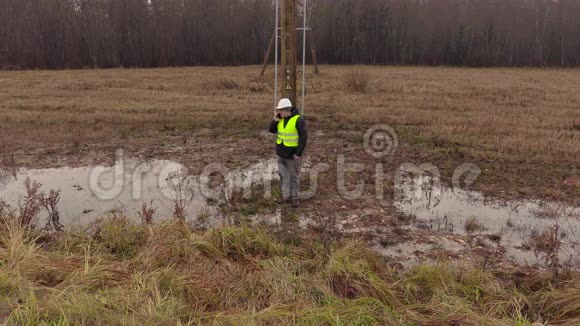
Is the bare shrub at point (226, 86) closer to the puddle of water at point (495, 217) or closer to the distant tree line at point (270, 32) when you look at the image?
the puddle of water at point (495, 217)

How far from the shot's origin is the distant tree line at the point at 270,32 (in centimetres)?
4462

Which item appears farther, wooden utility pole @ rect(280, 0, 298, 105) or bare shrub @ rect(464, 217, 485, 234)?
wooden utility pole @ rect(280, 0, 298, 105)

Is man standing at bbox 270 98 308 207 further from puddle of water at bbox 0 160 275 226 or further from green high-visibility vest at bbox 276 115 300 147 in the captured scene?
puddle of water at bbox 0 160 275 226

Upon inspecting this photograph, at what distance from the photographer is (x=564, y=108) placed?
47.4ft

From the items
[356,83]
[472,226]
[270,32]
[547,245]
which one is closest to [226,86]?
[356,83]

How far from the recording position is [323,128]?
11.0 meters

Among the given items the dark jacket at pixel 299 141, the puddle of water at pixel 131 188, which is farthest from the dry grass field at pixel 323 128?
the dark jacket at pixel 299 141

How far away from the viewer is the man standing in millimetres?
5578

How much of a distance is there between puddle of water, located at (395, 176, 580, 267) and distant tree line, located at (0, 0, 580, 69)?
154 ft

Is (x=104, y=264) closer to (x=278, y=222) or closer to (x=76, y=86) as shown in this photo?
(x=278, y=222)

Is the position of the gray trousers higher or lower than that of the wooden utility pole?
lower

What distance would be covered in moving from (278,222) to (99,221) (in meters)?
2.32

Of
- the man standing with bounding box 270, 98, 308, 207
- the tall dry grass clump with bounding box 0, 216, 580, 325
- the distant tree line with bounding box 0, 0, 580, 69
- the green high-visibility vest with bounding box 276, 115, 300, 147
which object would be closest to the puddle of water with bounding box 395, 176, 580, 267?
the tall dry grass clump with bounding box 0, 216, 580, 325

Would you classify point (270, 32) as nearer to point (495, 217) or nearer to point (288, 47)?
point (288, 47)
